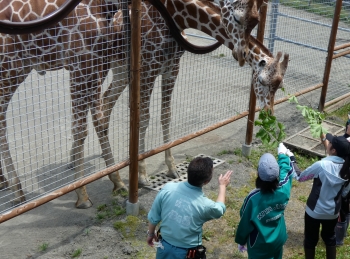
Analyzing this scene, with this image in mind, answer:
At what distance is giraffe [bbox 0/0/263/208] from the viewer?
470cm

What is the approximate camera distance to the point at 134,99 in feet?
A: 15.0

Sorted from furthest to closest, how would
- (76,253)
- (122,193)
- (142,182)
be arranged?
(142,182)
(122,193)
(76,253)

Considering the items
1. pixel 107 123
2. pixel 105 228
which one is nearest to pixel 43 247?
pixel 105 228

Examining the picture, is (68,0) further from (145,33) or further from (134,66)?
(145,33)

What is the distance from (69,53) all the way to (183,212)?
225 centimetres

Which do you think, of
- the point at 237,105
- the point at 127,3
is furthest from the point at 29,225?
the point at 237,105

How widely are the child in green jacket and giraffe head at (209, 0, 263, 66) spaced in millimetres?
1675

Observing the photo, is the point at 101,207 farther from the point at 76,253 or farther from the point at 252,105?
the point at 252,105

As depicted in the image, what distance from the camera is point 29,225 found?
4.84 meters

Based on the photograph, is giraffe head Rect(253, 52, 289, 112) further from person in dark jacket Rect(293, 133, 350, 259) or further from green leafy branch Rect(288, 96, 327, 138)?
person in dark jacket Rect(293, 133, 350, 259)

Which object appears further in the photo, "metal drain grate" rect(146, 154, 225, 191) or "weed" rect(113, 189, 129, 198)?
"metal drain grate" rect(146, 154, 225, 191)

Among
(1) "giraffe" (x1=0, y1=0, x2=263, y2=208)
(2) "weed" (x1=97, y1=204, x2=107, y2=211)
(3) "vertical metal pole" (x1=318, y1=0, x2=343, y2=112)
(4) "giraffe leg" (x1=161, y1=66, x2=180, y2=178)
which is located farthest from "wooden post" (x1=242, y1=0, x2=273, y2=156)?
(2) "weed" (x1=97, y1=204, x2=107, y2=211)

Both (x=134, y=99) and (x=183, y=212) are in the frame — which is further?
(x=134, y=99)

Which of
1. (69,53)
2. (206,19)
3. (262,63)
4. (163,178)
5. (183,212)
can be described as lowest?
(163,178)
